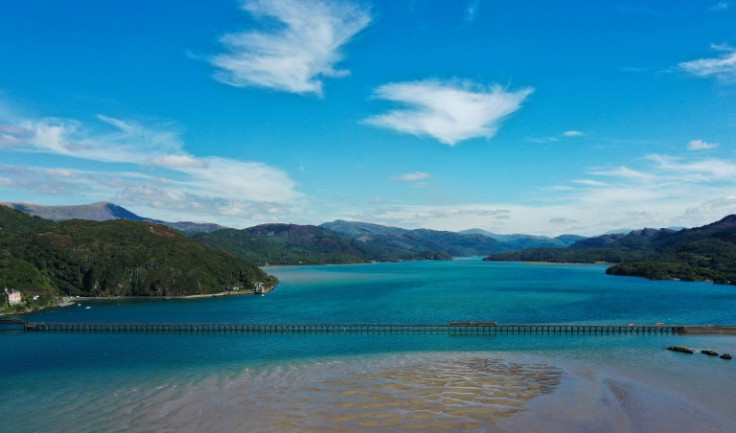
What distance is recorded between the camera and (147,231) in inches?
6496

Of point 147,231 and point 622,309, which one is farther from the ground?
point 147,231

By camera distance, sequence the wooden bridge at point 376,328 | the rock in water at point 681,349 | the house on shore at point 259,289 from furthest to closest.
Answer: the house on shore at point 259,289
the wooden bridge at point 376,328
the rock in water at point 681,349

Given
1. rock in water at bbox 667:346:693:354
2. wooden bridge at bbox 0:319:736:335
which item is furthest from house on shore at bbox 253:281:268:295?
rock in water at bbox 667:346:693:354

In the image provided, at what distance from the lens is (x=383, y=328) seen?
81.4 metres

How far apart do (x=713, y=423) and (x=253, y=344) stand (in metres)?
56.5

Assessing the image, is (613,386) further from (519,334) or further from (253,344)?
(253,344)

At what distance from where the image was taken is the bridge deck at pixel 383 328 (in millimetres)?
76438

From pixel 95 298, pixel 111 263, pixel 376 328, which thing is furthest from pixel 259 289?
pixel 376 328

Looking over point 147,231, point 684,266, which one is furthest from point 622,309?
point 147,231

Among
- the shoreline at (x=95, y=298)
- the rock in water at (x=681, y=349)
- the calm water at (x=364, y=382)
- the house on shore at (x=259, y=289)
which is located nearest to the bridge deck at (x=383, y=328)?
the calm water at (x=364, y=382)

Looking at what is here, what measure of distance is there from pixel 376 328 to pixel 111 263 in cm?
9816

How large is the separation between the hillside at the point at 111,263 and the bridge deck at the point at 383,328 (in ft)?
139

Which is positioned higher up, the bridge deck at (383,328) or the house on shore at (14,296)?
the house on shore at (14,296)

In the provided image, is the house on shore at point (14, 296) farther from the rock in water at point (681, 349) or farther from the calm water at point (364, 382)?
the rock in water at point (681, 349)
